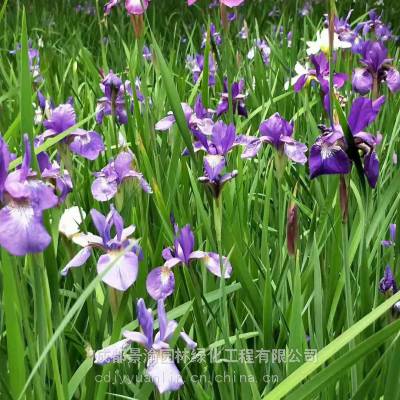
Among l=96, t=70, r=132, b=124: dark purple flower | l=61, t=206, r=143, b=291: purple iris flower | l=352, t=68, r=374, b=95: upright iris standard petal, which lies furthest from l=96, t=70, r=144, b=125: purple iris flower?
l=61, t=206, r=143, b=291: purple iris flower

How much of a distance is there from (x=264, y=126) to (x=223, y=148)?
0.11m

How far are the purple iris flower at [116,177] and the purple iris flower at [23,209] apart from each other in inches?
18.9

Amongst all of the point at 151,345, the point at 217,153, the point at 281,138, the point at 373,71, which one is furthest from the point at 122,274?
the point at 373,71

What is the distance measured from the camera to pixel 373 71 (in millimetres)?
1948

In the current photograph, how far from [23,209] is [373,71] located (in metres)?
1.42

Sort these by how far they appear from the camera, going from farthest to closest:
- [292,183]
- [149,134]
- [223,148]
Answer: [292,183] → [149,134] → [223,148]

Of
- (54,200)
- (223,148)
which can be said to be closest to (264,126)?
(223,148)

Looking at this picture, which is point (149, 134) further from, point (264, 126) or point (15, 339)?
point (15, 339)

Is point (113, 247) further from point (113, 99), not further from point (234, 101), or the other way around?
point (234, 101)

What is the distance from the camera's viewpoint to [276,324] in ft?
4.02

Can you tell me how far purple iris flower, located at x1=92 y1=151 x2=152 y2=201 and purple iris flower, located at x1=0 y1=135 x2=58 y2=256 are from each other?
1.57 ft

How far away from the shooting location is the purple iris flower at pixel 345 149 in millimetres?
1000

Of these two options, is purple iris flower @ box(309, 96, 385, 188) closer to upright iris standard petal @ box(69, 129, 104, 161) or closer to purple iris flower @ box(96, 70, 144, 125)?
upright iris standard petal @ box(69, 129, 104, 161)

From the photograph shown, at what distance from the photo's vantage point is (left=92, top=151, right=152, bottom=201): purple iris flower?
134 cm
